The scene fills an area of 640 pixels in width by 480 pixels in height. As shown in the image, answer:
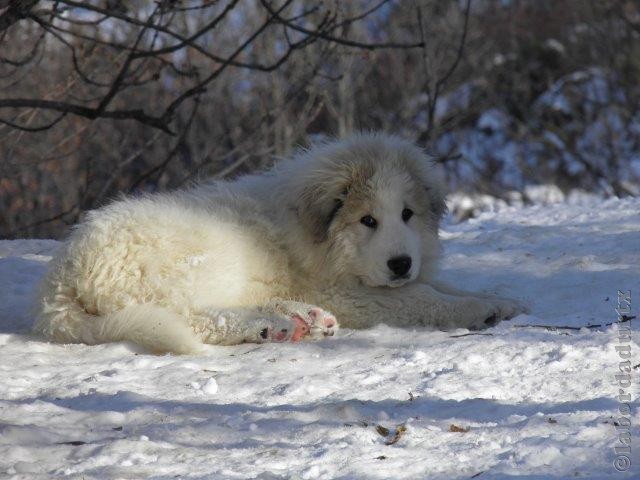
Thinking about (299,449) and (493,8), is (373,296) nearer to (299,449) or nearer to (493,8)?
(299,449)

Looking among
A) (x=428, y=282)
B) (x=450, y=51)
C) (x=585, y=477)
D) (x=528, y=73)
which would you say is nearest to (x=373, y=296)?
(x=428, y=282)

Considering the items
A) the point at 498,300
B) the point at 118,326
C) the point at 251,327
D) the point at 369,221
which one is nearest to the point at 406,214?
the point at 369,221

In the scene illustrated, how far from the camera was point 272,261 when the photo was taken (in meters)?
5.45

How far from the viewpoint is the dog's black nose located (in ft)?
17.1

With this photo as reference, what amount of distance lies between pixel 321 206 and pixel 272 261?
0.44 metres

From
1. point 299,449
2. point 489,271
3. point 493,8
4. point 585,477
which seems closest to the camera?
point 585,477

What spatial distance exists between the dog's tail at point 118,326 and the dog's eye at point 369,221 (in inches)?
48.9

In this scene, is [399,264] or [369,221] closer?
[399,264]

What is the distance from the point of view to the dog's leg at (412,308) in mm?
5199

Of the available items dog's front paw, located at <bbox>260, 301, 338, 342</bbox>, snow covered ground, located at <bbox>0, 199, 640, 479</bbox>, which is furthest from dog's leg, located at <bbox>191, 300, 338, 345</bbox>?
snow covered ground, located at <bbox>0, 199, 640, 479</bbox>

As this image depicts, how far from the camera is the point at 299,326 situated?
492 centimetres

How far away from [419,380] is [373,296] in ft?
4.54

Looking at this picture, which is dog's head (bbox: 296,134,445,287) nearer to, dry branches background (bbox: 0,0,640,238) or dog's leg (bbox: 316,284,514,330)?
dog's leg (bbox: 316,284,514,330)

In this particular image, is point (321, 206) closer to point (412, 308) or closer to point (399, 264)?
point (399, 264)
